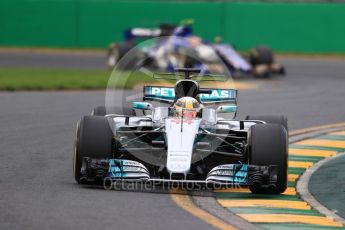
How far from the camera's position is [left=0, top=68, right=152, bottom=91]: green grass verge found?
1036 inches

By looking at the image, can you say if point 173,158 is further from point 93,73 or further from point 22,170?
point 93,73

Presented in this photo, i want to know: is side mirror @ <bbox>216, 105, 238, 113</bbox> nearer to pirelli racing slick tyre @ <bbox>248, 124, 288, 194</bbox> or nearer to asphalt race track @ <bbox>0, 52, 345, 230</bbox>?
pirelli racing slick tyre @ <bbox>248, 124, 288, 194</bbox>

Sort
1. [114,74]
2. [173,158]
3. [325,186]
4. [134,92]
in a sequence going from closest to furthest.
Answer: [173,158] < [325,186] < [134,92] < [114,74]

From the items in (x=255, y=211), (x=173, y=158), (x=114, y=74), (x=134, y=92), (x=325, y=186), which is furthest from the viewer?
(x=114, y=74)

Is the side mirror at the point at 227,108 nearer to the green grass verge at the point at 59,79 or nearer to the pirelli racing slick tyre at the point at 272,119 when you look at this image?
the pirelli racing slick tyre at the point at 272,119

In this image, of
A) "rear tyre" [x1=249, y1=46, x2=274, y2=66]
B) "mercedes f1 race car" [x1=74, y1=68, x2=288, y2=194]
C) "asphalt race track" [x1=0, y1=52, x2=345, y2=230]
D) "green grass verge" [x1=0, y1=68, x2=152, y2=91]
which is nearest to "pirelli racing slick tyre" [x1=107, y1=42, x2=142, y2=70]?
"green grass verge" [x1=0, y1=68, x2=152, y2=91]

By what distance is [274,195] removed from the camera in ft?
38.5

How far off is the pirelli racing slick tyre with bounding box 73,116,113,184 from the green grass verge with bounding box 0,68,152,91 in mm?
13813

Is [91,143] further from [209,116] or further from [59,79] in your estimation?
[59,79]

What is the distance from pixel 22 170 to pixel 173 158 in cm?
235

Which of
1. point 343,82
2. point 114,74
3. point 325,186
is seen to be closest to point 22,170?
point 325,186

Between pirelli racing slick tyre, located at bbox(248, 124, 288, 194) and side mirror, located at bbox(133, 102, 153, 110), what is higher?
side mirror, located at bbox(133, 102, 153, 110)

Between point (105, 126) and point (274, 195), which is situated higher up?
point (105, 126)

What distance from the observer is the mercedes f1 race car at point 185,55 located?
3225 centimetres
